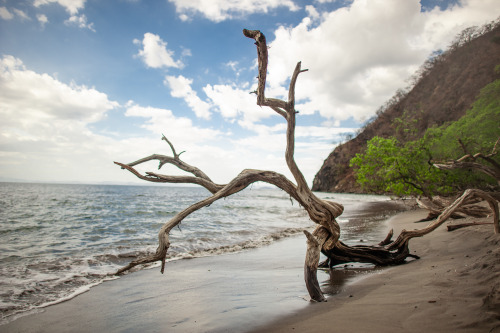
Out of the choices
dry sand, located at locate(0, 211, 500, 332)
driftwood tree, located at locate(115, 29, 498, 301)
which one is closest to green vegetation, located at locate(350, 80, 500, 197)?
dry sand, located at locate(0, 211, 500, 332)

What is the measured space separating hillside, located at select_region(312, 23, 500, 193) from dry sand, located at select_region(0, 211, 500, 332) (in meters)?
31.5

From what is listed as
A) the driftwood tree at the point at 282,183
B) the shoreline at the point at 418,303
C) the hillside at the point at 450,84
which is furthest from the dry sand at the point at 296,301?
the hillside at the point at 450,84

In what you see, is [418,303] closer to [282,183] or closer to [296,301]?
[296,301]

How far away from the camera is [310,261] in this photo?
3994 mm

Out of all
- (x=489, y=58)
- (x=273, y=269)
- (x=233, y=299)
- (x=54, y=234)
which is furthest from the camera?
(x=489, y=58)

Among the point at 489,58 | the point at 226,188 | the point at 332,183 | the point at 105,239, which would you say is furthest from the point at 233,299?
the point at 332,183

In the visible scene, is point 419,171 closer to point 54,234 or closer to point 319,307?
point 319,307

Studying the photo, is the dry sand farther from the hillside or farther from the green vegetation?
the hillside

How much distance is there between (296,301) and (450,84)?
59581 mm

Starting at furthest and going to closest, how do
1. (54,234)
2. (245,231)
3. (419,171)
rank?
(419,171) < (245,231) < (54,234)

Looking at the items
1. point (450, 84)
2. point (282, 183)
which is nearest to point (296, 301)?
point (282, 183)

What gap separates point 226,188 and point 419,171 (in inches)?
542

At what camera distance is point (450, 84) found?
48625 mm

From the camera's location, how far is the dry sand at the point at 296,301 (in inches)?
114
